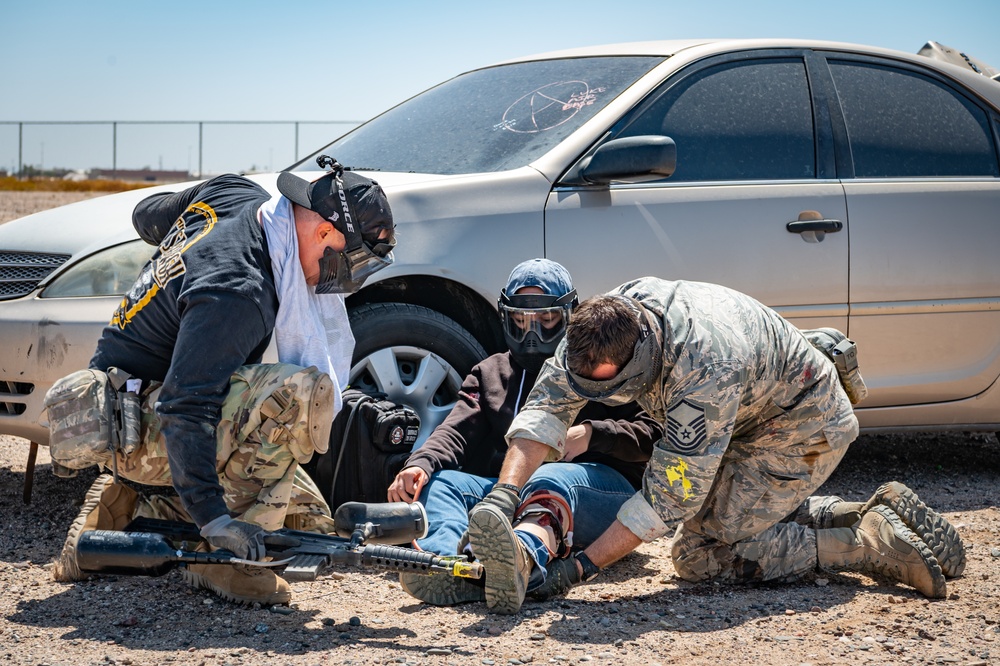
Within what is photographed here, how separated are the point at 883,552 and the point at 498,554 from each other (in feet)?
4.36

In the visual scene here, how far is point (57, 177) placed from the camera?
29.1 metres

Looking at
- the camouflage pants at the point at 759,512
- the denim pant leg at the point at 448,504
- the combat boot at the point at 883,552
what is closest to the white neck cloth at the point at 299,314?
the denim pant leg at the point at 448,504

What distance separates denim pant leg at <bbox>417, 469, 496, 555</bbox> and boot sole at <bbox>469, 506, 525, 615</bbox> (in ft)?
1.19

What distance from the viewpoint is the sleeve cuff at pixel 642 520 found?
3.22 metres

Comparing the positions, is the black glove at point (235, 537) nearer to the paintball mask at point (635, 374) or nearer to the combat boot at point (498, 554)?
the combat boot at point (498, 554)

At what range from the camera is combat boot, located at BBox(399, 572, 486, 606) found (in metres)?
3.39

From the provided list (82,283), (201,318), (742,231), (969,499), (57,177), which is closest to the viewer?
(201,318)

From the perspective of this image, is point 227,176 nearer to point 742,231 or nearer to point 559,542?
point 559,542

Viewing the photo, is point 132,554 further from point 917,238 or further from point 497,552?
point 917,238

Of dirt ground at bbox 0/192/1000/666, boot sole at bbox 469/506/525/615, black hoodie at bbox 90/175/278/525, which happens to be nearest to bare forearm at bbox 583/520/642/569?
dirt ground at bbox 0/192/1000/666

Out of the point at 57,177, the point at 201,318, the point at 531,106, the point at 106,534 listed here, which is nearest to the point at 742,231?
the point at 531,106

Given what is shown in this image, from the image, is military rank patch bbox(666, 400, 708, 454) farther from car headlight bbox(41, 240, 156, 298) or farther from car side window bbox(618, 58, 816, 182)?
car headlight bbox(41, 240, 156, 298)

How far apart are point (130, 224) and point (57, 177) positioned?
27.4m

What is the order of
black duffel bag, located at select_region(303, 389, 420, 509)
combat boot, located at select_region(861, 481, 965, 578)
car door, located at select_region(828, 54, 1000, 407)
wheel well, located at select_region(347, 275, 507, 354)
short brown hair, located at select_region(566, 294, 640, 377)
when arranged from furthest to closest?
car door, located at select_region(828, 54, 1000, 407) → wheel well, located at select_region(347, 275, 507, 354) → black duffel bag, located at select_region(303, 389, 420, 509) → combat boot, located at select_region(861, 481, 965, 578) → short brown hair, located at select_region(566, 294, 640, 377)
